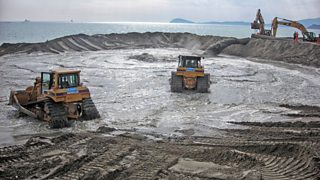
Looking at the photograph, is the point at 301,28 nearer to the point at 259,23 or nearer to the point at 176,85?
the point at 259,23

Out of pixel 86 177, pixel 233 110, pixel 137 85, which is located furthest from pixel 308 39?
pixel 86 177

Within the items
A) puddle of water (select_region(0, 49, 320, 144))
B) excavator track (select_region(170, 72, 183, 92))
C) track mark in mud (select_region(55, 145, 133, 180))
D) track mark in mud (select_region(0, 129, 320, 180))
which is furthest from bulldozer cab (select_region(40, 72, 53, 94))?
excavator track (select_region(170, 72, 183, 92))

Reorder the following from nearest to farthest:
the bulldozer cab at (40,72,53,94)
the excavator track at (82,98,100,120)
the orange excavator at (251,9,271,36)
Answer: the excavator track at (82,98,100,120) < the bulldozer cab at (40,72,53,94) < the orange excavator at (251,9,271,36)

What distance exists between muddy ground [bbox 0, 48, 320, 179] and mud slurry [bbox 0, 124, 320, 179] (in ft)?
0.08

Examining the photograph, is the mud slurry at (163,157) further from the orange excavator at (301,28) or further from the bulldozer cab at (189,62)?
the orange excavator at (301,28)

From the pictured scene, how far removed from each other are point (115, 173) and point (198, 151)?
2679mm

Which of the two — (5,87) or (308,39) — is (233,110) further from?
(308,39)

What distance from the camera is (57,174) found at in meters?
8.66

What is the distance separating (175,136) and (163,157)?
2.55 metres

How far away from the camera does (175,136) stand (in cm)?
1238

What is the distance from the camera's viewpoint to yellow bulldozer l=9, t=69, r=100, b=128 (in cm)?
1339

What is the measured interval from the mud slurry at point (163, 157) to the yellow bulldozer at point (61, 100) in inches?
72.5

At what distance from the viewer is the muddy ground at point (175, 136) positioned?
8953 millimetres

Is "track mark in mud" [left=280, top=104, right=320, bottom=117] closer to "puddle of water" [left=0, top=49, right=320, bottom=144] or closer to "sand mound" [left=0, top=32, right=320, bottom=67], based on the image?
"puddle of water" [left=0, top=49, right=320, bottom=144]
